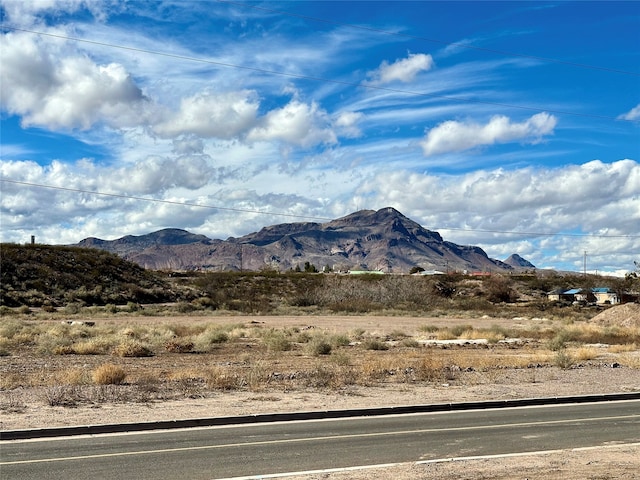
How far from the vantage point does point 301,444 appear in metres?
12.2

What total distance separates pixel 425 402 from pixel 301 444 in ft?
19.6

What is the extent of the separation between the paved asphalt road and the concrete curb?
395 mm

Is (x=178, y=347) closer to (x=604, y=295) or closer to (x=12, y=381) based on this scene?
(x=12, y=381)

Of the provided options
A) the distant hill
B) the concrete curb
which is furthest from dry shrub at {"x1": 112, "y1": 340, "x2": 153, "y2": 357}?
the distant hill

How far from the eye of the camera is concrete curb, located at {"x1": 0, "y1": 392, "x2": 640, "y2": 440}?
1306 centimetres

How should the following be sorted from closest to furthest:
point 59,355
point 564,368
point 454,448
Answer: point 454,448
point 564,368
point 59,355

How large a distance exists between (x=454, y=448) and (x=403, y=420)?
3345 millimetres

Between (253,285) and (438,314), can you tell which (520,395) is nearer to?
(438,314)

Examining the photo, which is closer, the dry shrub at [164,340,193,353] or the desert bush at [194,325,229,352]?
the dry shrub at [164,340,193,353]

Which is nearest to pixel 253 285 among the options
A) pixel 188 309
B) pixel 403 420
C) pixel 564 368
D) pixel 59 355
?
pixel 188 309

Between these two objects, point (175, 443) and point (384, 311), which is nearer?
point (175, 443)

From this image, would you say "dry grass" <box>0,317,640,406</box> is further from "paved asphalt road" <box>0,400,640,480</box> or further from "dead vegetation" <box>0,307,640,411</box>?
"paved asphalt road" <box>0,400,640,480</box>

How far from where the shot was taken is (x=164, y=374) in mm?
23000

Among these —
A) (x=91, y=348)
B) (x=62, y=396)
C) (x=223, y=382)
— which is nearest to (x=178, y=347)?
(x=91, y=348)
